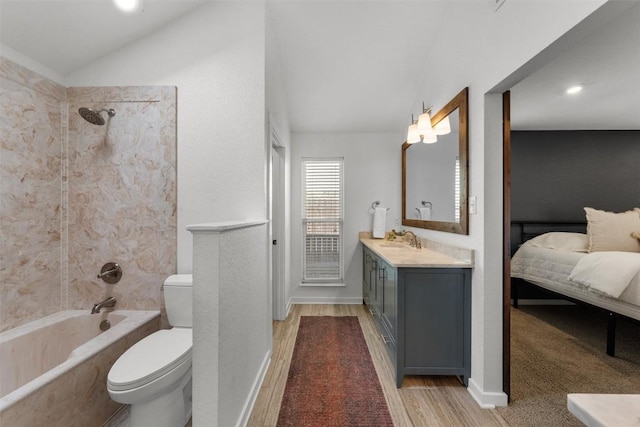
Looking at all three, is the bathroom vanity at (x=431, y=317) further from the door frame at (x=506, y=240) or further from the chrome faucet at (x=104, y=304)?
the chrome faucet at (x=104, y=304)

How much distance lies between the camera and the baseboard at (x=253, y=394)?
1.51m

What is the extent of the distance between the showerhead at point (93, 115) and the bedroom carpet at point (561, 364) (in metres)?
3.40

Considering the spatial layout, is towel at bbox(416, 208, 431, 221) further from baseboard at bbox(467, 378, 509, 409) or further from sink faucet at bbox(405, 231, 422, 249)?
baseboard at bbox(467, 378, 509, 409)

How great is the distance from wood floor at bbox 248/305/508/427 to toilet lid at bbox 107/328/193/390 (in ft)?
1.98

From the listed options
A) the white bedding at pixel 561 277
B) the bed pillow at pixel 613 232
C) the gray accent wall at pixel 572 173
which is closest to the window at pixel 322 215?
the white bedding at pixel 561 277

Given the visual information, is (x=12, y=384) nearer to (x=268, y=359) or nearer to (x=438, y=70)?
(x=268, y=359)

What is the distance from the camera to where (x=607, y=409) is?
1.68 feet

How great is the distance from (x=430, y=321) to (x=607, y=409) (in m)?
1.49

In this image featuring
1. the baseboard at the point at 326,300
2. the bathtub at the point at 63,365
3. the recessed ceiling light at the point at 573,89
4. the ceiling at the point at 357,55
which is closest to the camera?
the bathtub at the point at 63,365

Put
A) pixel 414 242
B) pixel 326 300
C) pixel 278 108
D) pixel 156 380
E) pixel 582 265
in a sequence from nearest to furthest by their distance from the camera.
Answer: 1. pixel 156 380
2. pixel 582 265
3. pixel 278 108
4. pixel 414 242
5. pixel 326 300

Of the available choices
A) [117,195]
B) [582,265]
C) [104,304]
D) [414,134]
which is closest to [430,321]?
[414,134]

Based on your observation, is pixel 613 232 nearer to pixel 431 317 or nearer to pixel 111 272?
pixel 431 317

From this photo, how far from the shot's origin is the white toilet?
128 centimetres

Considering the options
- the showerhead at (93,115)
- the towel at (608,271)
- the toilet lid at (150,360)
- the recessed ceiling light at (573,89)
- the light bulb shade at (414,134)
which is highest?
the recessed ceiling light at (573,89)
